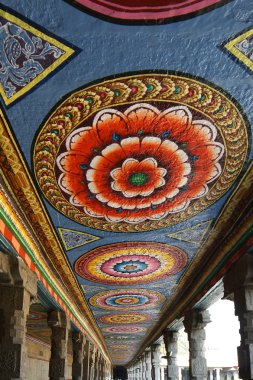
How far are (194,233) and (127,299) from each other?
4985 mm

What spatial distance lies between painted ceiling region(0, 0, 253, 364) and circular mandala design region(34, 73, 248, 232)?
0.01 meters

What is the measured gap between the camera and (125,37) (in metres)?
2.50

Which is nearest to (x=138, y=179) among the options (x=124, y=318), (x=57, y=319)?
(x=57, y=319)

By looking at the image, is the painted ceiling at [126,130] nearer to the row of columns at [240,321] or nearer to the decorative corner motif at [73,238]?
the decorative corner motif at [73,238]

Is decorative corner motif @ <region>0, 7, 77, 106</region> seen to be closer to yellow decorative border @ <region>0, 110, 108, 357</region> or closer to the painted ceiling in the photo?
the painted ceiling

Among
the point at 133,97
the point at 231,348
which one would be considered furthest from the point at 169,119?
the point at 231,348

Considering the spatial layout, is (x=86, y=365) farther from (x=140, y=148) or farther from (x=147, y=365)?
(x=140, y=148)

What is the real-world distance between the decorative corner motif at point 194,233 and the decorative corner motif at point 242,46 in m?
2.97

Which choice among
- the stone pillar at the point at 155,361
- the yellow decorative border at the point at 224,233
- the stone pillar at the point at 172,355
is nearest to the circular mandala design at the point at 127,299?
the yellow decorative border at the point at 224,233

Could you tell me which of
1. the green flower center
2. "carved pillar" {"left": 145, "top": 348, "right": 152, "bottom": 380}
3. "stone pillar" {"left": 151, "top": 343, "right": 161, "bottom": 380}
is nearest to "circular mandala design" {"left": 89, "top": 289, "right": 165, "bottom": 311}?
the green flower center

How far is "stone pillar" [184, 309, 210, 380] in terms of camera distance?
8.70 meters

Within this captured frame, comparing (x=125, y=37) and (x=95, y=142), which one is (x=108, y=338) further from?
(x=125, y=37)

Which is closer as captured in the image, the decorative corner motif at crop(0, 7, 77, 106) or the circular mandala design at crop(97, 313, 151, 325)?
the decorative corner motif at crop(0, 7, 77, 106)

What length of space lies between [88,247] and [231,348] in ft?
103
